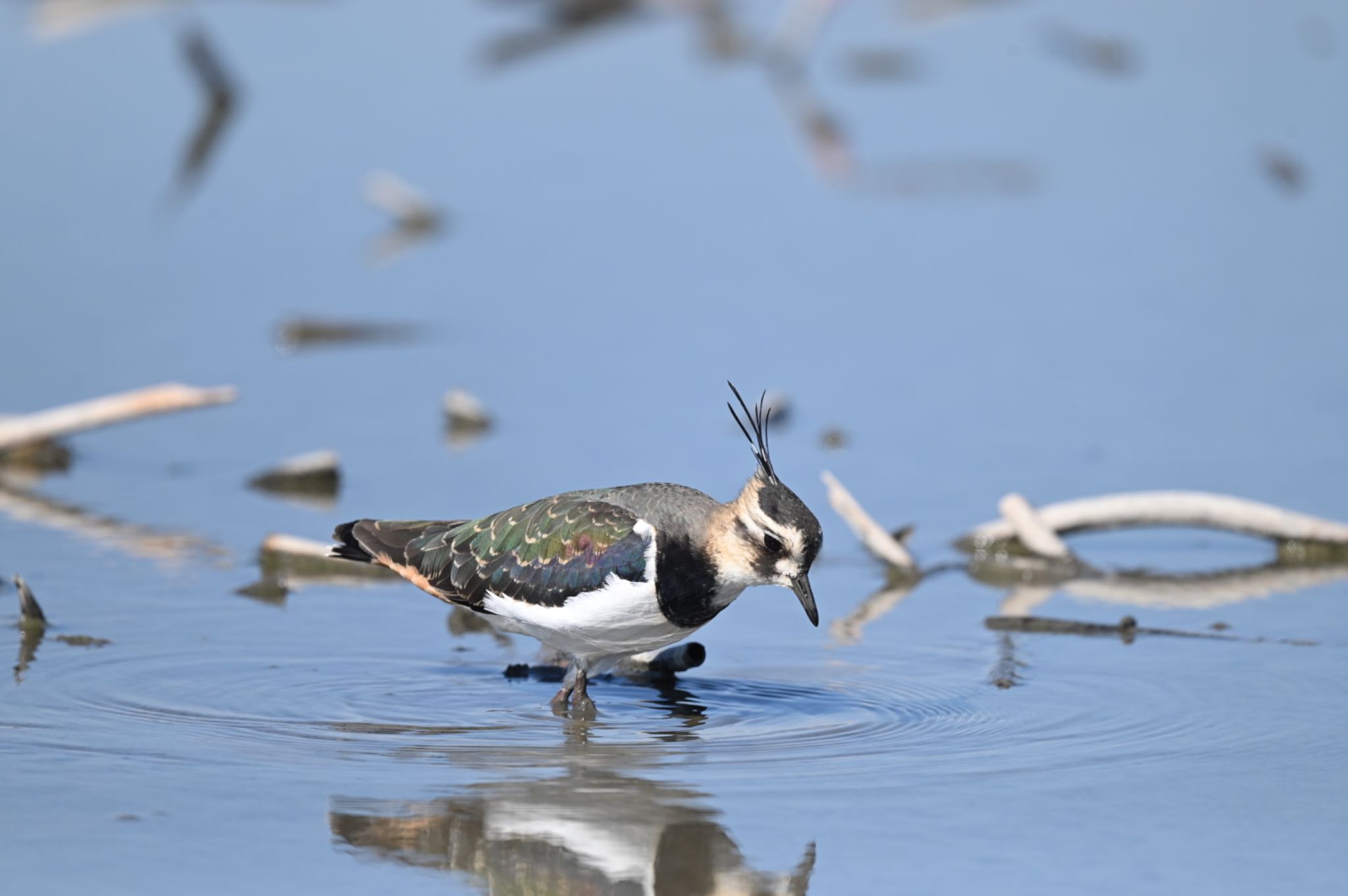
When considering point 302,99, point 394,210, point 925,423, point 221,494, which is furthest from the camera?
point 302,99

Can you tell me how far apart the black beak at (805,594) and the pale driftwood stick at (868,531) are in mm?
1587

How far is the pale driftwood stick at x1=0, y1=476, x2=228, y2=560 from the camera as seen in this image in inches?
406

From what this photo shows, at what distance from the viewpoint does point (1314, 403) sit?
12.6 meters

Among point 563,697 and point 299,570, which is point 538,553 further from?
point 299,570

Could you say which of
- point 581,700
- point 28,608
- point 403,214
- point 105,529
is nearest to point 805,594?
point 581,700

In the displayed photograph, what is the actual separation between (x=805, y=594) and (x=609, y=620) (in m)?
0.83

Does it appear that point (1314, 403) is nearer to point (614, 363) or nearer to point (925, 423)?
point (925, 423)

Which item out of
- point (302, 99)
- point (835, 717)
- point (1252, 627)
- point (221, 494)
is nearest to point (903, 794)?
point (835, 717)

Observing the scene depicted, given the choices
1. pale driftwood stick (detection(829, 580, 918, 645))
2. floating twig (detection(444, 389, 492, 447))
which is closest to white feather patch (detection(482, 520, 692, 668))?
pale driftwood stick (detection(829, 580, 918, 645))

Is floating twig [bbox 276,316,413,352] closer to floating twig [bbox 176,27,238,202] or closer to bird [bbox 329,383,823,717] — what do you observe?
floating twig [bbox 176,27,238,202]

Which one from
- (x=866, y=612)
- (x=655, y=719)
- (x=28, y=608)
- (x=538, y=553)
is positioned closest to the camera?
(x=655, y=719)

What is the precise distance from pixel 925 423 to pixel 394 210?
549 cm

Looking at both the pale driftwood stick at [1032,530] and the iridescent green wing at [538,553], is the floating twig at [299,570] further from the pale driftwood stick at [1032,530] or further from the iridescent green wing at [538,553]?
the pale driftwood stick at [1032,530]

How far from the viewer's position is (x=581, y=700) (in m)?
8.36
